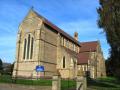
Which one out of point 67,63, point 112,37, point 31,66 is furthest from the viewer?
point 67,63

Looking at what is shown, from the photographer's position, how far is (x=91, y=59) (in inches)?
2443

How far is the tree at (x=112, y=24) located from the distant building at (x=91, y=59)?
96.7 ft

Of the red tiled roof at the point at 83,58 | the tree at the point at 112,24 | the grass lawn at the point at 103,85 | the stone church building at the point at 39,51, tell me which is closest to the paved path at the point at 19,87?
the grass lawn at the point at 103,85

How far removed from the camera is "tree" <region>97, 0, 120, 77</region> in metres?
25.1

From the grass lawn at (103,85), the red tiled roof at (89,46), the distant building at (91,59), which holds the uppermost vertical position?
the red tiled roof at (89,46)

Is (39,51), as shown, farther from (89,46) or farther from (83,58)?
(89,46)

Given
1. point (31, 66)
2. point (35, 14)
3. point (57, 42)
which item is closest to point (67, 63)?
point (57, 42)

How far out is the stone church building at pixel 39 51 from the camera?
146ft

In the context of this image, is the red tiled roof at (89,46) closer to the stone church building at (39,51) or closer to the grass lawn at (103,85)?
the stone church building at (39,51)

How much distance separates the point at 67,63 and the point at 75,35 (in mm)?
31816

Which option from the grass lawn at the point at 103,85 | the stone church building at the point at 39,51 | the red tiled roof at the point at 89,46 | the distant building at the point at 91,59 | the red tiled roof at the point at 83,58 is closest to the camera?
the grass lawn at the point at 103,85

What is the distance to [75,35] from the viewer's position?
81.4 meters

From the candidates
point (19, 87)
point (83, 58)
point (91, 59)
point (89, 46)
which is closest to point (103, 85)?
point (19, 87)

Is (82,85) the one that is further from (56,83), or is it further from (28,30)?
(28,30)
